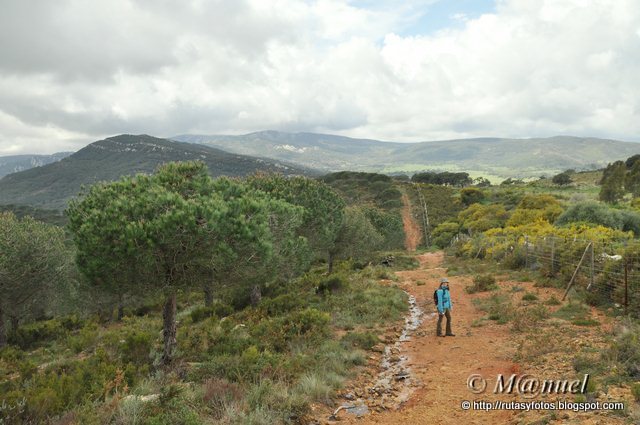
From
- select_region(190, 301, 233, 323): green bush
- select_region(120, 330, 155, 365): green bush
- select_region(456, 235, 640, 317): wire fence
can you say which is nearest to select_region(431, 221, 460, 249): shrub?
select_region(456, 235, 640, 317): wire fence

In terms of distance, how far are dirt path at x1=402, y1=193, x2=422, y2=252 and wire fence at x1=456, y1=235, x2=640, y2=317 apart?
36.9 metres

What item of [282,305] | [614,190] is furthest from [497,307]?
[614,190]

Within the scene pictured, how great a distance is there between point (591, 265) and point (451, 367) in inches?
344

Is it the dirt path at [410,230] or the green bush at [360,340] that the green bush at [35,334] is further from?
the dirt path at [410,230]

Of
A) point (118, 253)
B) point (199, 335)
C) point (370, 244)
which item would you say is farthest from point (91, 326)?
point (370, 244)

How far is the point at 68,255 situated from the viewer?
75.3ft

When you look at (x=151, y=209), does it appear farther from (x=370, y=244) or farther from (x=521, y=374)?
(x=370, y=244)

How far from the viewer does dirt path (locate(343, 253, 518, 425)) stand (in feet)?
25.2

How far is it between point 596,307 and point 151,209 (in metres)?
14.7

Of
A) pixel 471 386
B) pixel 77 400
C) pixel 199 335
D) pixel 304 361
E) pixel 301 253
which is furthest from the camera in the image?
pixel 301 253

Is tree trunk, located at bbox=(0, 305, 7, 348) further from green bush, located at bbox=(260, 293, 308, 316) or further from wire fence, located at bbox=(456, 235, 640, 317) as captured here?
wire fence, located at bbox=(456, 235, 640, 317)

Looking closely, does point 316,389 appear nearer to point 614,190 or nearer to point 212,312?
point 212,312

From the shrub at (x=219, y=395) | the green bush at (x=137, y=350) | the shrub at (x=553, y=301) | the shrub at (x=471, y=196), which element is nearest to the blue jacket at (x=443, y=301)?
the shrub at (x=553, y=301)

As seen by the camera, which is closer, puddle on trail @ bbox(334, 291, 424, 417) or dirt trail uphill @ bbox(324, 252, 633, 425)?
dirt trail uphill @ bbox(324, 252, 633, 425)
